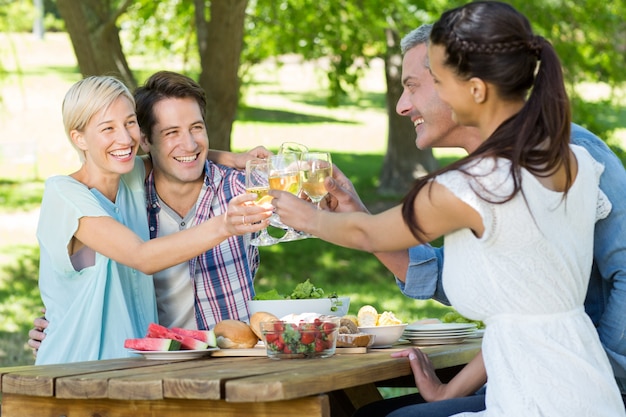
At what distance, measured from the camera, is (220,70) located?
8.89 m

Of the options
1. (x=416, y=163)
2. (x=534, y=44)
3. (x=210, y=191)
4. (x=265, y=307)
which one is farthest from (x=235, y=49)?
(x=416, y=163)

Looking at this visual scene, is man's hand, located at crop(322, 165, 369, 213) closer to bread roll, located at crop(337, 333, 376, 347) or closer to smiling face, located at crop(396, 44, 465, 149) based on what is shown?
smiling face, located at crop(396, 44, 465, 149)

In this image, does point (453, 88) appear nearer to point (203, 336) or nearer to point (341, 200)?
point (341, 200)

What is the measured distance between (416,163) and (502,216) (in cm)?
1480

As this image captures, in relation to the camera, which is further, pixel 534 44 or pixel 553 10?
pixel 553 10

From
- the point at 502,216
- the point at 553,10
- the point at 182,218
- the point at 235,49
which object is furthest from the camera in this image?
the point at 553,10

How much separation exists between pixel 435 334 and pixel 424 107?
915 millimetres

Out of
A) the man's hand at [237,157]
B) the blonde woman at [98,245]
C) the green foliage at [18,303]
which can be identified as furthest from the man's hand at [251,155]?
the green foliage at [18,303]

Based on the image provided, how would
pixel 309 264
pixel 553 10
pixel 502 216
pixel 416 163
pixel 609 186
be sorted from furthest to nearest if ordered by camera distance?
pixel 416 163
pixel 309 264
pixel 553 10
pixel 609 186
pixel 502 216

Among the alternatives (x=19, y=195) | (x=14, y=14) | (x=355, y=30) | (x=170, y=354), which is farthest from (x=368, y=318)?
(x=19, y=195)

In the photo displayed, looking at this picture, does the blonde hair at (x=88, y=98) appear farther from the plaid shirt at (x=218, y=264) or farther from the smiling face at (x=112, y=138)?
the plaid shirt at (x=218, y=264)

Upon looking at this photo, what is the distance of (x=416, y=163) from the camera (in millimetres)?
17609

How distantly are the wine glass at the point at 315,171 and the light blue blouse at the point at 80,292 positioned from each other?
923 mm

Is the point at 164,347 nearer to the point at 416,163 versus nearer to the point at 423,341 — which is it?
the point at 423,341
